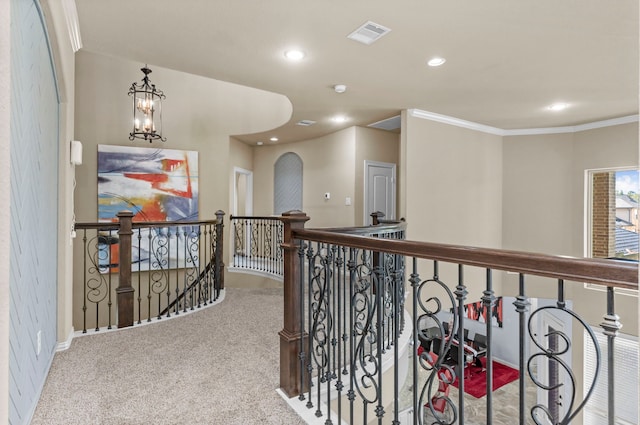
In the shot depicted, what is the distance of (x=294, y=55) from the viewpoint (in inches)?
122

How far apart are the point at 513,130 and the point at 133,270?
714 centimetres

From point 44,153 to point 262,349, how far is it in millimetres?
2046

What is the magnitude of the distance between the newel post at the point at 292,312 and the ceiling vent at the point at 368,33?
1.63 meters

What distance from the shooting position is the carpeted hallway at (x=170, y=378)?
1874 mm

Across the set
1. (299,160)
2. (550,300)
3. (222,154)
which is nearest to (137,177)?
(222,154)

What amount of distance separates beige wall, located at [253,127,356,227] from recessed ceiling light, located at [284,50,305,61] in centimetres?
294

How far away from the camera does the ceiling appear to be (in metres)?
2.39

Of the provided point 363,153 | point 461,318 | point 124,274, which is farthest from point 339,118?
point 461,318

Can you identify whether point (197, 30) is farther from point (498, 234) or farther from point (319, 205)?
point (498, 234)

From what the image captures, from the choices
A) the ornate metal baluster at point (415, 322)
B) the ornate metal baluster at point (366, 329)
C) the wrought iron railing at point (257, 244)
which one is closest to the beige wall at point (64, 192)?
the ornate metal baluster at point (366, 329)

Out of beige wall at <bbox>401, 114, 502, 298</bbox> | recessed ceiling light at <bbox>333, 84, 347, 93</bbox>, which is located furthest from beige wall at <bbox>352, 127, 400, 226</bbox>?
recessed ceiling light at <bbox>333, 84, 347, 93</bbox>

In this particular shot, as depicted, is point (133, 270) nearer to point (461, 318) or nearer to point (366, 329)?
point (366, 329)

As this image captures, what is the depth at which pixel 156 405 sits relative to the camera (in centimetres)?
196

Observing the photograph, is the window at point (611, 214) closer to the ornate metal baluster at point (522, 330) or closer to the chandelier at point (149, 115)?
the ornate metal baluster at point (522, 330)
